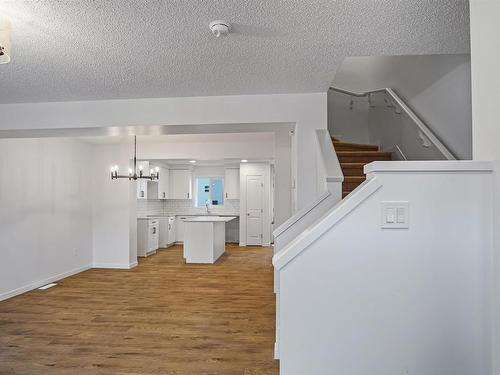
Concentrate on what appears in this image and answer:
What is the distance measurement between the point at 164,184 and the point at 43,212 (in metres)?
4.16

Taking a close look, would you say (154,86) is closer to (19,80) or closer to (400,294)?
(19,80)

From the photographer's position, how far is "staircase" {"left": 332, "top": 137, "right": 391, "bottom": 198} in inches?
152

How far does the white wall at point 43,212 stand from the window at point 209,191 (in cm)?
403

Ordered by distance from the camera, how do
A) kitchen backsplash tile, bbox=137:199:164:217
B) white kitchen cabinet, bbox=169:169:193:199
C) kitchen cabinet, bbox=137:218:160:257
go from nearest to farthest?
kitchen cabinet, bbox=137:218:160:257
kitchen backsplash tile, bbox=137:199:164:217
white kitchen cabinet, bbox=169:169:193:199

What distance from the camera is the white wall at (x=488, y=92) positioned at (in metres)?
1.46

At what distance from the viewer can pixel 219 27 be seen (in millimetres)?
1995

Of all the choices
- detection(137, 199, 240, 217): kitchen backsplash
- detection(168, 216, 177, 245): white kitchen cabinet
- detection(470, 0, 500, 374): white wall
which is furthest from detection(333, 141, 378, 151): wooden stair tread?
detection(168, 216, 177, 245): white kitchen cabinet

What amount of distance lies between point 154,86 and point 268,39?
1381mm

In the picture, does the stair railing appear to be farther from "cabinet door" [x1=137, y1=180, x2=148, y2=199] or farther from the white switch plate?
"cabinet door" [x1=137, y1=180, x2=148, y2=199]

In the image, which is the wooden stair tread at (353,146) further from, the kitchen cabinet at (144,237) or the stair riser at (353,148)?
the kitchen cabinet at (144,237)

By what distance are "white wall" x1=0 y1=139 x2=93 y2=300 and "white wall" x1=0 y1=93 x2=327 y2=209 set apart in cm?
142

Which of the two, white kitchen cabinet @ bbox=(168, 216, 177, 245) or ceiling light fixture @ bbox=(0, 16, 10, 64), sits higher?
ceiling light fixture @ bbox=(0, 16, 10, 64)

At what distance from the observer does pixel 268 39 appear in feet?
7.25

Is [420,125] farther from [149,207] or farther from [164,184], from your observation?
[149,207]
